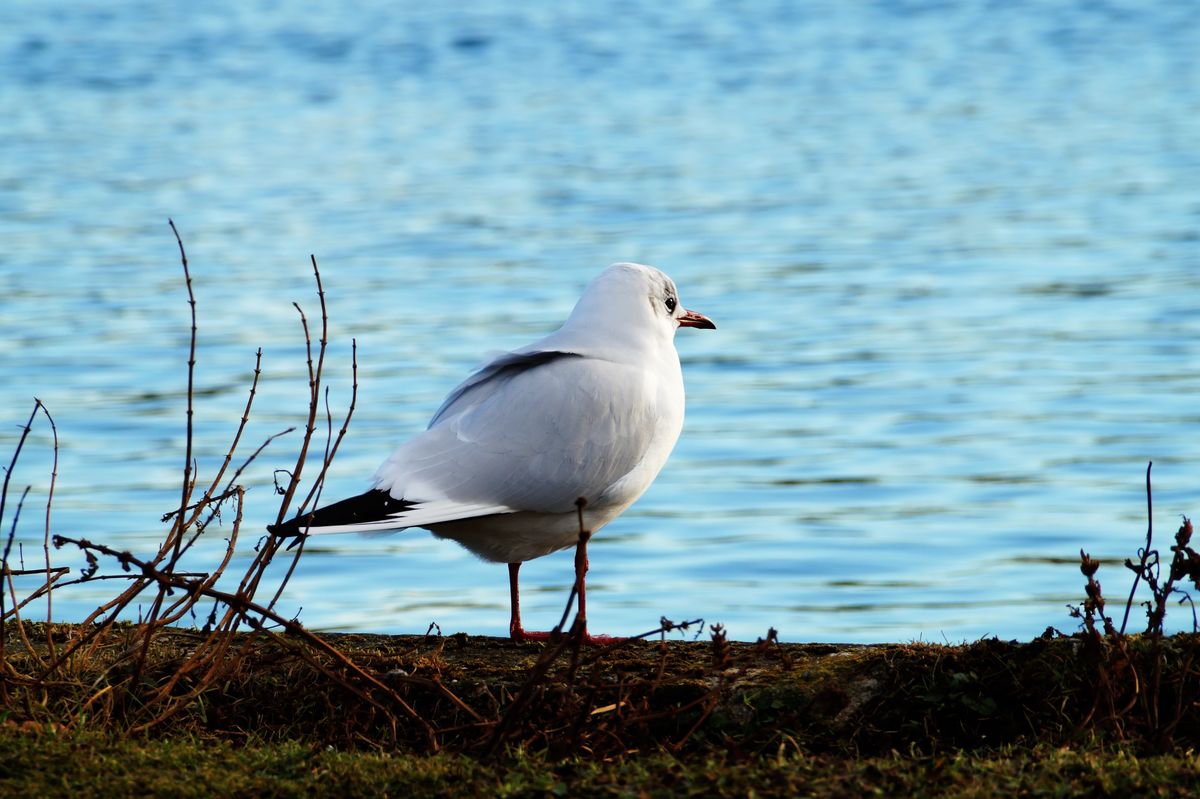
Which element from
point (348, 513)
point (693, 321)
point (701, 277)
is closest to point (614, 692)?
point (348, 513)

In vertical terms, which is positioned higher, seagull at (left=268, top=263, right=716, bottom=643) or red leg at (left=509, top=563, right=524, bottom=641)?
seagull at (left=268, top=263, right=716, bottom=643)

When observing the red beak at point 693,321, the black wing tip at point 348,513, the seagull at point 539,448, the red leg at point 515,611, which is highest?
the red beak at point 693,321

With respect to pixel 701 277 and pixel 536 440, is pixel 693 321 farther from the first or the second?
pixel 701 277

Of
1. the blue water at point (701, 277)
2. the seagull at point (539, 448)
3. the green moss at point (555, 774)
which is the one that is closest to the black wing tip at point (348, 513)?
the seagull at point (539, 448)

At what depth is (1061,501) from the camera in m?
9.54

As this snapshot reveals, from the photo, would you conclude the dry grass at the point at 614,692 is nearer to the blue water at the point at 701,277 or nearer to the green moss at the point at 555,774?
the green moss at the point at 555,774

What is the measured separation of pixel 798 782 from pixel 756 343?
31.3ft

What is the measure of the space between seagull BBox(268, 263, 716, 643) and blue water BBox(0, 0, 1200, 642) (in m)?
2.17

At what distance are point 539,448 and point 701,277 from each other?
9.72 m

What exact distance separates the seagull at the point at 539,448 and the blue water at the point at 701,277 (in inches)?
85.3

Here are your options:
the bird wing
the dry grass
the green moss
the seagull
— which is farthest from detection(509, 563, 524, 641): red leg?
the green moss

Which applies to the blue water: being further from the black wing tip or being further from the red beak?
the black wing tip

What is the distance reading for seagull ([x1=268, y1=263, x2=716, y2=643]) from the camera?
567 centimetres

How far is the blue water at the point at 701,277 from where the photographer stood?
356 inches
